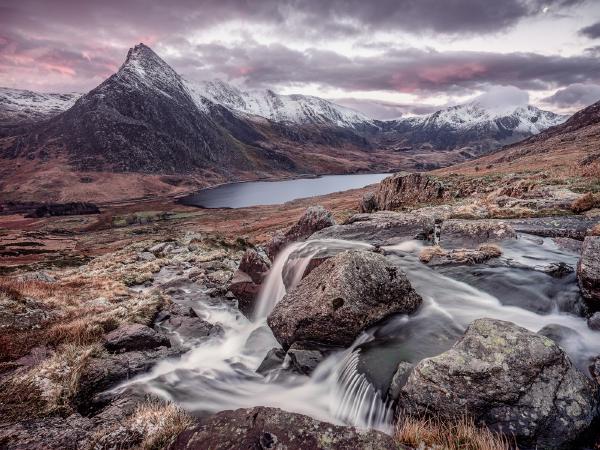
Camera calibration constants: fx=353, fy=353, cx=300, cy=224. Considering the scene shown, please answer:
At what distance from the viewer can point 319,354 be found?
11453 mm

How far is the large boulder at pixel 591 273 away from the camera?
10867 millimetres

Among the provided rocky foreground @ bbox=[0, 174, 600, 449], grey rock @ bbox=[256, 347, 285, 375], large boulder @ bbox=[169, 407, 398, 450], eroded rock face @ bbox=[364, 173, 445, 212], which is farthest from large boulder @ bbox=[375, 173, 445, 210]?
large boulder @ bbox=[169, 407, 398, 450]

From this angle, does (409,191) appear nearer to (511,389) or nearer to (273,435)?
(511,389)

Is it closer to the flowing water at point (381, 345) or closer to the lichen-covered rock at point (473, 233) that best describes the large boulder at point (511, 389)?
the flowing water at point (381, 345)

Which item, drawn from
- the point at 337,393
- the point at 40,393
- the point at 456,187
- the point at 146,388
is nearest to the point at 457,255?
the point at 337,393

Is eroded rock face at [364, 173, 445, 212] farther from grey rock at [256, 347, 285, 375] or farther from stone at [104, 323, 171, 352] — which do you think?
stone at [104, 323, 171, 352]

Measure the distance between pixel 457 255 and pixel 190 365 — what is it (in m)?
12.6

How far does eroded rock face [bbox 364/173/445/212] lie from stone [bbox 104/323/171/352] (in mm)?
28600

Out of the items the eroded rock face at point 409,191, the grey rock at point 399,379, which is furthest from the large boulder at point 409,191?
the grey rock at point 399,379

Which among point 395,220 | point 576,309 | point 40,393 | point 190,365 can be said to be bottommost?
point 190,365

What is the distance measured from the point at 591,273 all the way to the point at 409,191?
90.8 ft

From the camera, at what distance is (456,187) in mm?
42312

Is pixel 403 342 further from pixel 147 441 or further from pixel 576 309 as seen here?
pixel 147 441

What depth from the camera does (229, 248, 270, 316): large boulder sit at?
19531 millimetres
